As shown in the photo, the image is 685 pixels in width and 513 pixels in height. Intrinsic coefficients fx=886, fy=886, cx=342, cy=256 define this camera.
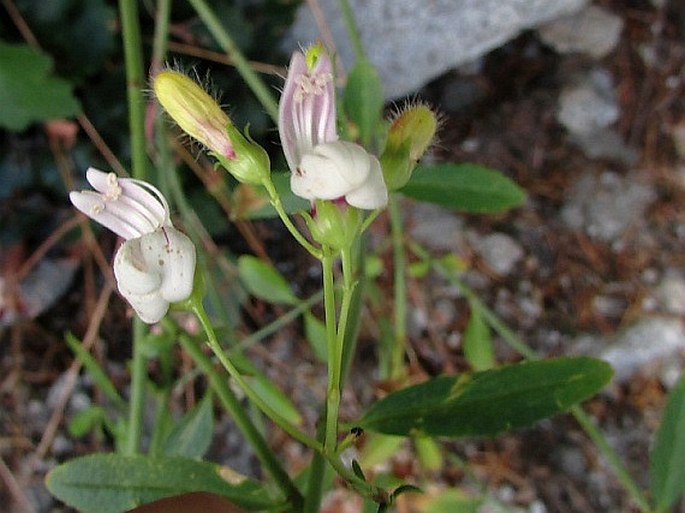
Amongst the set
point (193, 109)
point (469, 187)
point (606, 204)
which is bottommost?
point (193, 109)

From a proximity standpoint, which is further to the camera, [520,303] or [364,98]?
[520,303]

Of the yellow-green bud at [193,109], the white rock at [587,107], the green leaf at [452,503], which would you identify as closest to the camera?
the yellow-green bud at [193,109]

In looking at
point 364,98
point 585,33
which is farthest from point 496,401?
point 585,33

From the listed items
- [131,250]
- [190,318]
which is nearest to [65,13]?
[190,318]

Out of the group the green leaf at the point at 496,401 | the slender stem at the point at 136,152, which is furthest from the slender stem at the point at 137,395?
the green leaf at the point at 496,401

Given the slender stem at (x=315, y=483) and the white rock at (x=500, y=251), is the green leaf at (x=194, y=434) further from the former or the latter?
the white rock at (x=500, y=251)

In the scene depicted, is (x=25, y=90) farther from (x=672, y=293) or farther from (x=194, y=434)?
(x=672, y=293)

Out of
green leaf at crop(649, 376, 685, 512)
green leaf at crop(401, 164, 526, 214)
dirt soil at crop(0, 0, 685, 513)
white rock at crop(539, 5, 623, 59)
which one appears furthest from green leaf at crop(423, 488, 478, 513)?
white rock at crop(539, 5, 623, 59)

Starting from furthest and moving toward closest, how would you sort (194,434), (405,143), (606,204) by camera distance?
(606,204)
(194,434)
(405,143)
